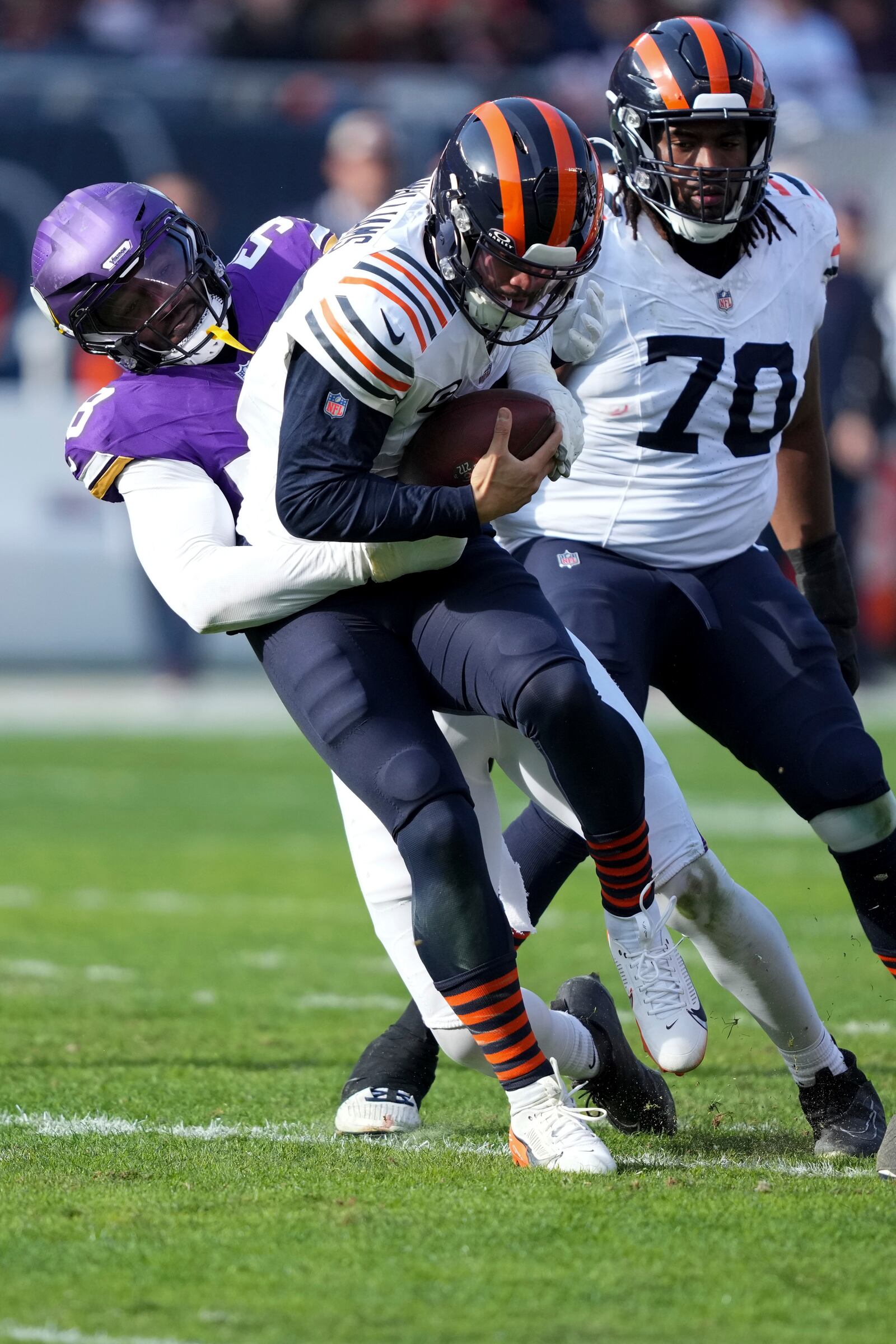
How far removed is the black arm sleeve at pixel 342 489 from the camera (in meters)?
2.98

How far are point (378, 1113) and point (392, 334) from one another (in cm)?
152

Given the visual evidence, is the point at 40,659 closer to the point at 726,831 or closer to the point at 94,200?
the point at 726,831

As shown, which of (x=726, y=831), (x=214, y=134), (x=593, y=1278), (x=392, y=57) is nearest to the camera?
(x=593, y=1278)

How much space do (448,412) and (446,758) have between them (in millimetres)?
595

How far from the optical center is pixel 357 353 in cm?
296

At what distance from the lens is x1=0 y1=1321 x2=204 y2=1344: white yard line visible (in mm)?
2238

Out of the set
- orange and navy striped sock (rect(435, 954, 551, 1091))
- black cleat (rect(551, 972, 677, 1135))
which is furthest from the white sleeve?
black cleat (rect(551, 972, 677, 1135))

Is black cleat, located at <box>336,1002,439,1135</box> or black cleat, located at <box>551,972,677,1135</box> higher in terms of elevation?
black cleat, located at <box>551,972,677,1135</box>

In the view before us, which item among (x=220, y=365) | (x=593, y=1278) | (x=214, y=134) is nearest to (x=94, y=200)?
(x=220, y=365)

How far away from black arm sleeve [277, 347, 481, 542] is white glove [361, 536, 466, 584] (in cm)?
10

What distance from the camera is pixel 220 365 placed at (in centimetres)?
354

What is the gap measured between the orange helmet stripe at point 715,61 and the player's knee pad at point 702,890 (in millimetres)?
1433

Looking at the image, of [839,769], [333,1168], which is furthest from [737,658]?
[333,1168]

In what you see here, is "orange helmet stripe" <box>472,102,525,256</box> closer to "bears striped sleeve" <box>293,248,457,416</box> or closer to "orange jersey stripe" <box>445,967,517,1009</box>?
"bears striped sleeve" <box>293,248,457,416</box>
